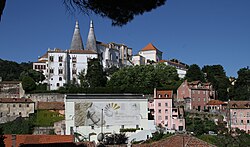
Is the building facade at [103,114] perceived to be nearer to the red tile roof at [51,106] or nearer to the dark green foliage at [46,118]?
the dark green foliage at [46,118]

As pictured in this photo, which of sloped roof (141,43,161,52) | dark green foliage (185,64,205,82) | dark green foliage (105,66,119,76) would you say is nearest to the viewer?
dark green foliage (185,64,205,82)

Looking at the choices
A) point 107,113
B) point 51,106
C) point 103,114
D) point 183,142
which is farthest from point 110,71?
point 183,142

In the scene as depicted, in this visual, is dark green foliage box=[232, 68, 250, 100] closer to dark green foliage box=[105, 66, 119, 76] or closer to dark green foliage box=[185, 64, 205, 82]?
dark green foliage box=[185, 64, 205, 82]

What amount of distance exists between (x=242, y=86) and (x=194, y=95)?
16.2 metres

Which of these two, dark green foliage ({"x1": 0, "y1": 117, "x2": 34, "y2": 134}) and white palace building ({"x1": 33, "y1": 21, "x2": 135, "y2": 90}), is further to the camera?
white palace building ({"x1": 33, "y1": 21, "x2": 135, "y2": 90})

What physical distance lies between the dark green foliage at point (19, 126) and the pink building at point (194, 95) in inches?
1016

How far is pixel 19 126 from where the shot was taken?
4944 centimetres

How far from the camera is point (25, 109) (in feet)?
182

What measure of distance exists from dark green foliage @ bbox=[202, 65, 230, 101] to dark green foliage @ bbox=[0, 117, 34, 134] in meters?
38.2

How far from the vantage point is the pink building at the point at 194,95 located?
62.4 m

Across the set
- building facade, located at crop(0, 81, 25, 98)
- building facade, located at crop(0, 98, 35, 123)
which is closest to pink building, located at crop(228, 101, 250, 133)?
building facade, located at crop(0, 98, 35, 123)

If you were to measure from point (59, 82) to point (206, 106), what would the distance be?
3119 cm

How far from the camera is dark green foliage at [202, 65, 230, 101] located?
72.9 m

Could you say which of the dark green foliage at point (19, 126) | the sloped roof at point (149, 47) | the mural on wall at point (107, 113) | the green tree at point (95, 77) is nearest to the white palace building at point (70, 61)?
the green tree at point (95, 77)
